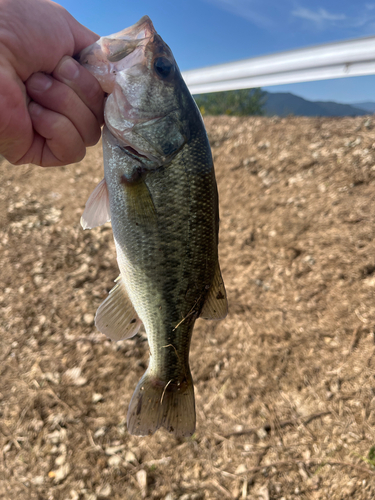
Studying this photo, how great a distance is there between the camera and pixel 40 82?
1.46 metres

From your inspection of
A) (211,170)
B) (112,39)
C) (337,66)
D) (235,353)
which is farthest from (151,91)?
(337,66)

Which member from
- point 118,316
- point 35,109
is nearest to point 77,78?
point 35,109

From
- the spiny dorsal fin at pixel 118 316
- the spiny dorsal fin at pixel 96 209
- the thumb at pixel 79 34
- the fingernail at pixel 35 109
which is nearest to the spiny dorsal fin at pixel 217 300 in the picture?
the spiny dorsal fin at pixel 118 316

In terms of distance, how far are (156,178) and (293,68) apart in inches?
189

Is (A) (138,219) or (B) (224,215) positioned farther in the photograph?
(B) (224,215)

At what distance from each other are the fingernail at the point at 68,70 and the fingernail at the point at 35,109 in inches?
7.3

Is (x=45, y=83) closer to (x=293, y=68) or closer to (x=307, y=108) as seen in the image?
(x=293, y=68)

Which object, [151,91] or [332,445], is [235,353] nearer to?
[332,445]

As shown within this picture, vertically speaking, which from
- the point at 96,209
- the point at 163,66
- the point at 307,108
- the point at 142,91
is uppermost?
the point at 307,108

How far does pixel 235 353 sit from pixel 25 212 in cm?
407

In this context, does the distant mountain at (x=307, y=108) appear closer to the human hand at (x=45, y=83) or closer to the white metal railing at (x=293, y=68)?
the white metal railing at (x=293, y=68)

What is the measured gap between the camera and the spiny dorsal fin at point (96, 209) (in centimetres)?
151

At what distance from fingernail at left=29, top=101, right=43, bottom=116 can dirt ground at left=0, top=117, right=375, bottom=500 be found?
8.22 ft

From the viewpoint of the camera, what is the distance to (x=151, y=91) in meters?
1.37
